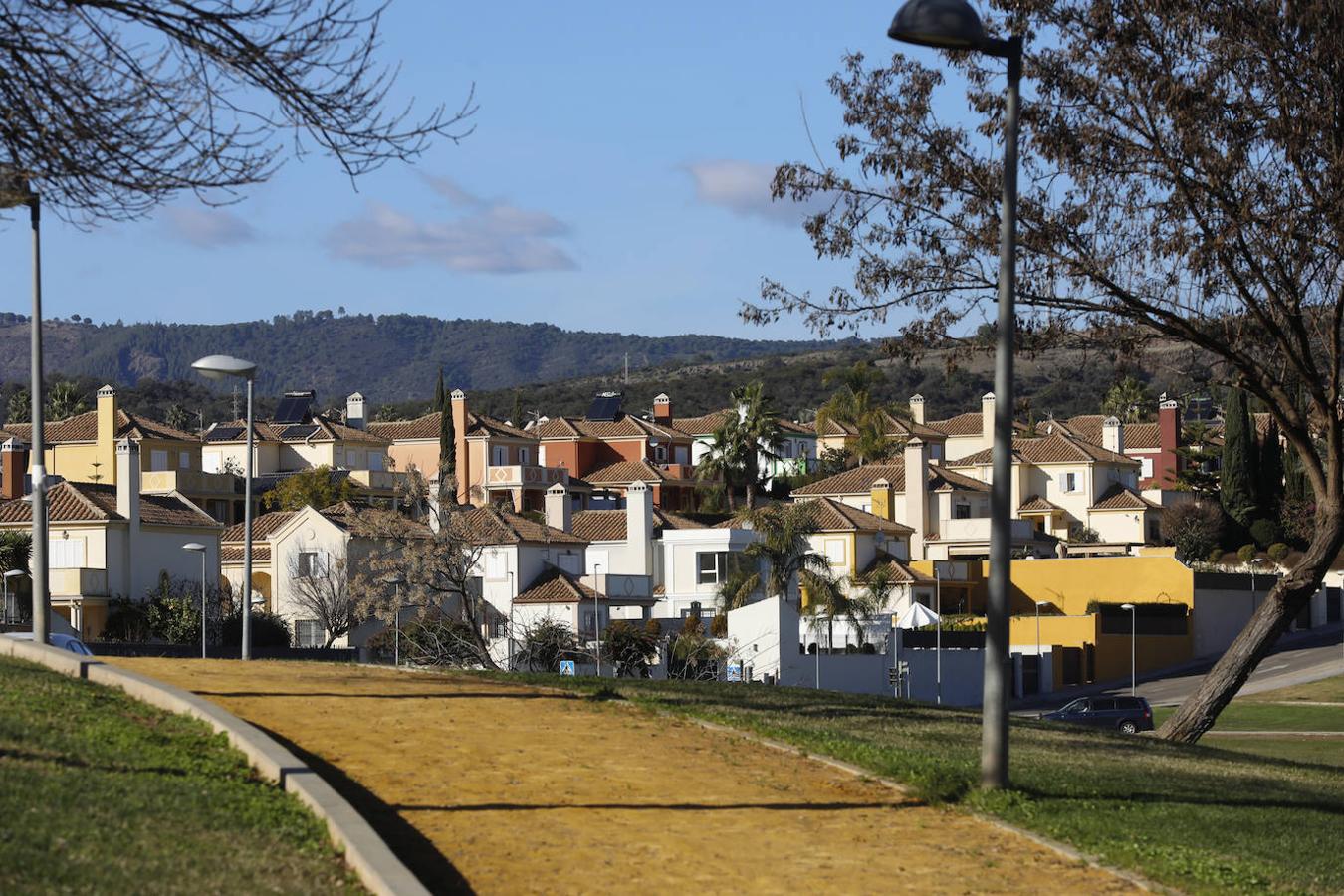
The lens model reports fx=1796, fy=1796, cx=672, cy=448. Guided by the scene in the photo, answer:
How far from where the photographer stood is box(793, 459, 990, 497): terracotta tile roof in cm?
9131

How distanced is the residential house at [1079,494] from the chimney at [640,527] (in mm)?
30326

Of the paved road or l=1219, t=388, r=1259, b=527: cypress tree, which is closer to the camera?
the paved road

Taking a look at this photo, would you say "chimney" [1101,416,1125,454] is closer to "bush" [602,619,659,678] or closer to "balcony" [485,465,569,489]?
"balcony" [485,465,569,489]

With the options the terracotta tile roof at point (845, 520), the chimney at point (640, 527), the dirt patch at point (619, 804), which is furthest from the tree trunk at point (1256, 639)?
the terracotta tile roof at point (845, 520)

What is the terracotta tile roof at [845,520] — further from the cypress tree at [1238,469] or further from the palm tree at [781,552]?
the cypress tree at [1238,469]

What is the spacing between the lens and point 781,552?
6694 centimetres

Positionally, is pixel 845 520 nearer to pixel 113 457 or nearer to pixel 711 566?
pixel 711 566

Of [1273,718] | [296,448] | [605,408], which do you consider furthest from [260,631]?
[605,408]

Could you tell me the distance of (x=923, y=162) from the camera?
83.9 feet

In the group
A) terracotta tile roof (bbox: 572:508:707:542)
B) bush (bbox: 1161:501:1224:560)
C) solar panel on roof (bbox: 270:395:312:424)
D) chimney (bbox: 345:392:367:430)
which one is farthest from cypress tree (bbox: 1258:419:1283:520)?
solar panel on roof (bbox: 270:395:312:424)

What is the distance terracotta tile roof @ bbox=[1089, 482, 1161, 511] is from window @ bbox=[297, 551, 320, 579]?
162ft

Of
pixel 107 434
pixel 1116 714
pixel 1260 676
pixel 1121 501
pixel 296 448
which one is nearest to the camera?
pixel 1116 714

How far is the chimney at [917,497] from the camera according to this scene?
290 ft

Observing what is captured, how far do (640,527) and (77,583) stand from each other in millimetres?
24372
